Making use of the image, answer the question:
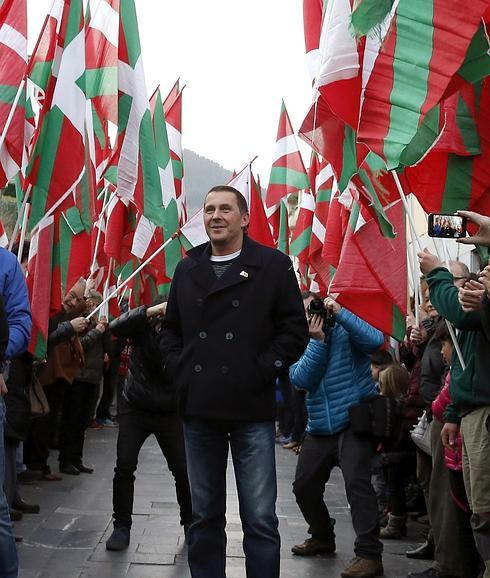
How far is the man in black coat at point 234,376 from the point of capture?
4574 mm

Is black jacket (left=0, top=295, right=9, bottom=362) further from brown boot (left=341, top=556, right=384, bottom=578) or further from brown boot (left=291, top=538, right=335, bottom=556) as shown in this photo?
brown boot (left=291, top=538, right=335, bottom=556)

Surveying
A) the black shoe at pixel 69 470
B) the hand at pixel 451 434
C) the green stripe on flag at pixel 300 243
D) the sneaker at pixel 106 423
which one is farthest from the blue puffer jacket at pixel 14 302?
the sneaker at pixel 106 423

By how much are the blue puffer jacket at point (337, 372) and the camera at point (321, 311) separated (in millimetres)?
67

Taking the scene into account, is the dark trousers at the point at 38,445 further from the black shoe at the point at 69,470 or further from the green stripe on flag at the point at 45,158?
the green stripe on flag at the point at 45,158

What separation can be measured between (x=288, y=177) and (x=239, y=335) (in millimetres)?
→ 9898

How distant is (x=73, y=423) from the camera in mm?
10812

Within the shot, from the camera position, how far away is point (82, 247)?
339 inches

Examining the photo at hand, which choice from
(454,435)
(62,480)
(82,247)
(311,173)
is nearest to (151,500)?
(62,480)

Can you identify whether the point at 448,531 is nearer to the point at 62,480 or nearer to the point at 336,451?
the point at 336,451

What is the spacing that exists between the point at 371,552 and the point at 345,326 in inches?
60.1

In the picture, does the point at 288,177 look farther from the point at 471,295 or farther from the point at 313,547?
the point at 471,295

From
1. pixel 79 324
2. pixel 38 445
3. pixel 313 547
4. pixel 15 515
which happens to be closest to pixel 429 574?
pixel 313 547

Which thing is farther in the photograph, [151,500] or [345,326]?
[151,500]

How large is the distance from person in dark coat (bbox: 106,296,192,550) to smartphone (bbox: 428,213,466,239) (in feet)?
8.60
